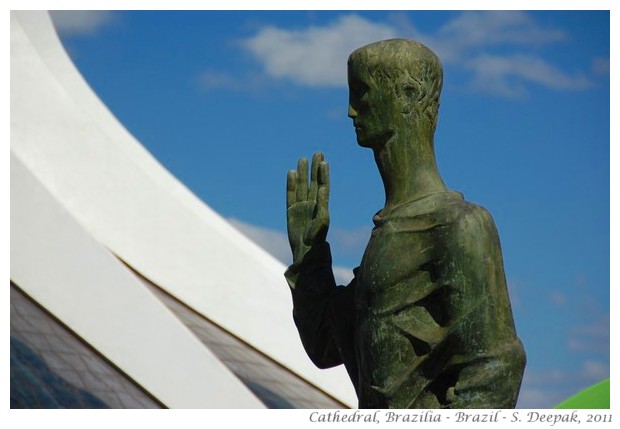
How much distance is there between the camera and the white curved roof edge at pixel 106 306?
44.9 ft

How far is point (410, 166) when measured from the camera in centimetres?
335

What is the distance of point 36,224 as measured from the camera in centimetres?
1453

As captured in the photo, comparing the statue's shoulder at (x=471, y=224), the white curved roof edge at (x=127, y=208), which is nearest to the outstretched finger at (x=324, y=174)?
the statue's shoulder at (x=471, y=224)

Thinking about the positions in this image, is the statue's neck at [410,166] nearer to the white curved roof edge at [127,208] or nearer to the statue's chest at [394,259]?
the statue's chest at [394,259]

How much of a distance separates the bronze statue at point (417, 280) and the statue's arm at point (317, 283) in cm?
2

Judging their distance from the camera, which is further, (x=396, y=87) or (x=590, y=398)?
(x=590, y=398)

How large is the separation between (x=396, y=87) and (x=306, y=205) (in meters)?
0.46

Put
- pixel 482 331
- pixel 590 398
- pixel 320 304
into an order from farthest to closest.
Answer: pixel 590 398
pixel 320 304
pixel 482 331

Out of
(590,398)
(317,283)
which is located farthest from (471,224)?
(590,398)

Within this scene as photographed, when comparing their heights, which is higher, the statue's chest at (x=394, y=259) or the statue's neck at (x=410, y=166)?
the statue's neck at (x=410, y=166)

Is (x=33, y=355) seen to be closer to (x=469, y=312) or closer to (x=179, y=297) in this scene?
(x=179, y=297)

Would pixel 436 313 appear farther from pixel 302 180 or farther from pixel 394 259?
pixel 302 180

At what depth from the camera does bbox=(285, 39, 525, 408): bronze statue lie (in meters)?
3.13

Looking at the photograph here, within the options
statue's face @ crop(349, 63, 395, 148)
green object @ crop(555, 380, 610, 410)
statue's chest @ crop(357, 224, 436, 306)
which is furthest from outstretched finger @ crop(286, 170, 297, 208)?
green object @ crop(555, 380, 610, 410)
